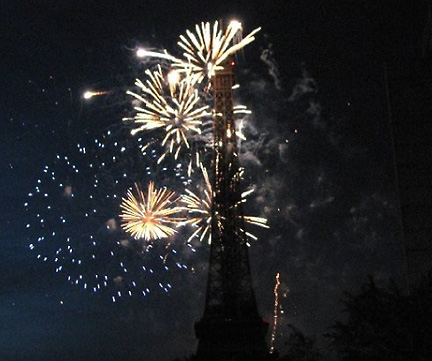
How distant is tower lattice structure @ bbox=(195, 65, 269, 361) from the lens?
6531 cm

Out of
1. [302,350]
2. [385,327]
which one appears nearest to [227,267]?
[302,350]

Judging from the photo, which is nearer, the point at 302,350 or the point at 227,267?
the point at 302,350

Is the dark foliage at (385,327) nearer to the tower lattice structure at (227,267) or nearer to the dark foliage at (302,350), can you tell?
the dark foliage at (302,350)

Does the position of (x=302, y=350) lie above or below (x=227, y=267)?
below

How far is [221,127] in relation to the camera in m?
66.9

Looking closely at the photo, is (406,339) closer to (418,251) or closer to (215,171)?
(418,251)

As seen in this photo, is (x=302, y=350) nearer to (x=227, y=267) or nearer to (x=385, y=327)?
(x=385, y=327)

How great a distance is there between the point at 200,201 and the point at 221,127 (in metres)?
24.5

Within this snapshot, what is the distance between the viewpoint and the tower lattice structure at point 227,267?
65312mm

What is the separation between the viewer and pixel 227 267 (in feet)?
222

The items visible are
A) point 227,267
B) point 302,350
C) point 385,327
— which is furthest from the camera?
point 227,267

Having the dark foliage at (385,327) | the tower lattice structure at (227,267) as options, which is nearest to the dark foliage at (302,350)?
the dark foliage at (385,327)

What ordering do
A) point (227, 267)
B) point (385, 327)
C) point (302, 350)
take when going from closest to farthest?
point (385, 327), point (302, 350), point (227, 267)

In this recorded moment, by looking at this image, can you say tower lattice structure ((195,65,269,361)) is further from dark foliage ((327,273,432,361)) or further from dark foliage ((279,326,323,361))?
dark foliage ((327,273,432,361))
